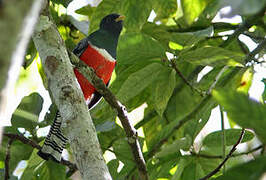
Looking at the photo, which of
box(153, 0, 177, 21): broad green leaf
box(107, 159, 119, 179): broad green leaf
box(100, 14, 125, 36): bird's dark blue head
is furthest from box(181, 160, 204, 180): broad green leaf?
box(100, 14, 125, 36): bird's dark blue head

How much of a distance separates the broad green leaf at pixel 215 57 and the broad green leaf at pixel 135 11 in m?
0.57

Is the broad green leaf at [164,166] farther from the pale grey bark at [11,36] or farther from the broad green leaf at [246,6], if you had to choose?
the pale grey bark at [11,36]

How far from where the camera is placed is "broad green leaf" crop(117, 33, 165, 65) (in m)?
2.19

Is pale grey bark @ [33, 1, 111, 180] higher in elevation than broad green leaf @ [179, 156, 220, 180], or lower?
higher

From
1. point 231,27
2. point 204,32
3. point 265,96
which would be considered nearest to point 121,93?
point 204,32

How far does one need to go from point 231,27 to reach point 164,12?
80cm

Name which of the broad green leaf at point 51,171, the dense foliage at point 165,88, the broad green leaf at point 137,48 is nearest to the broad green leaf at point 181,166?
the dense foliage at point 165,88

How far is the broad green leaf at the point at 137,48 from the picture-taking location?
2.19 m

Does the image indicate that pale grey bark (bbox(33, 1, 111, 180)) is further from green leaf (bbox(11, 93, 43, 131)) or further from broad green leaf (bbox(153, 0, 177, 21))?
green leaf (bbox(11, 93, 43, 131))

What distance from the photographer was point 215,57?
203 centimetres

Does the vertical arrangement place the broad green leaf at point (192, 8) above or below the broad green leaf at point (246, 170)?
above

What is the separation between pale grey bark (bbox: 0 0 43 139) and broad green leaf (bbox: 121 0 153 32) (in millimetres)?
1913

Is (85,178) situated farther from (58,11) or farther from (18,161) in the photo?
(58,11)

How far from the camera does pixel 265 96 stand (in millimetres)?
2768
